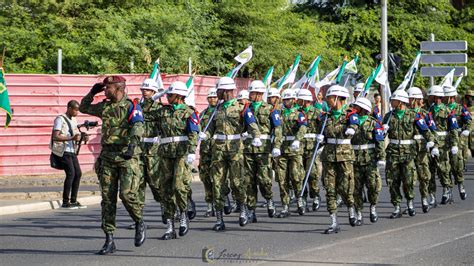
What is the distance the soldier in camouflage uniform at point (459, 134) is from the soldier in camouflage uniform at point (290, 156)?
3.26 meters

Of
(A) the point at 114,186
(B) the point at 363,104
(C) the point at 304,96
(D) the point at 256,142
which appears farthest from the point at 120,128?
(C) the point at 304,96

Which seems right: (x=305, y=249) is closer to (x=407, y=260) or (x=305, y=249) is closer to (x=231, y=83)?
(x=407, y=260)

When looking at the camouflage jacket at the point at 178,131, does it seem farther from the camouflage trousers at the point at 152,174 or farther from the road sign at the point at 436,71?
the road sign at the point at 436,71

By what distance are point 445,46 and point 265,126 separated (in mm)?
14369

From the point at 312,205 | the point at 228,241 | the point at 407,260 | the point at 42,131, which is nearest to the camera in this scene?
the point at 407,260

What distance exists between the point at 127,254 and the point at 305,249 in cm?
205

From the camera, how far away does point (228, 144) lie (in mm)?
13977

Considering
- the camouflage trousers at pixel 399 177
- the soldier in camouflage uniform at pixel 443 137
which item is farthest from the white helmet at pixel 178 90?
the soldier in camouflage uniform at pixel 443 137

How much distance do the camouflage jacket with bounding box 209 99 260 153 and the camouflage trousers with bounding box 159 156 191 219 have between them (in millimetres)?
993

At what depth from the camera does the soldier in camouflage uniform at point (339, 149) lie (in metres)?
13.9

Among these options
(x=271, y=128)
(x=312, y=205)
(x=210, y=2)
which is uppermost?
(x=210, y=2)

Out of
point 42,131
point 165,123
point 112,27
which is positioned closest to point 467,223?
point 165,123

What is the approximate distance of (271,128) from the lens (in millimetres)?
15336

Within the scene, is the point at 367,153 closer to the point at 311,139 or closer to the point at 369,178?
the point at 369,178
